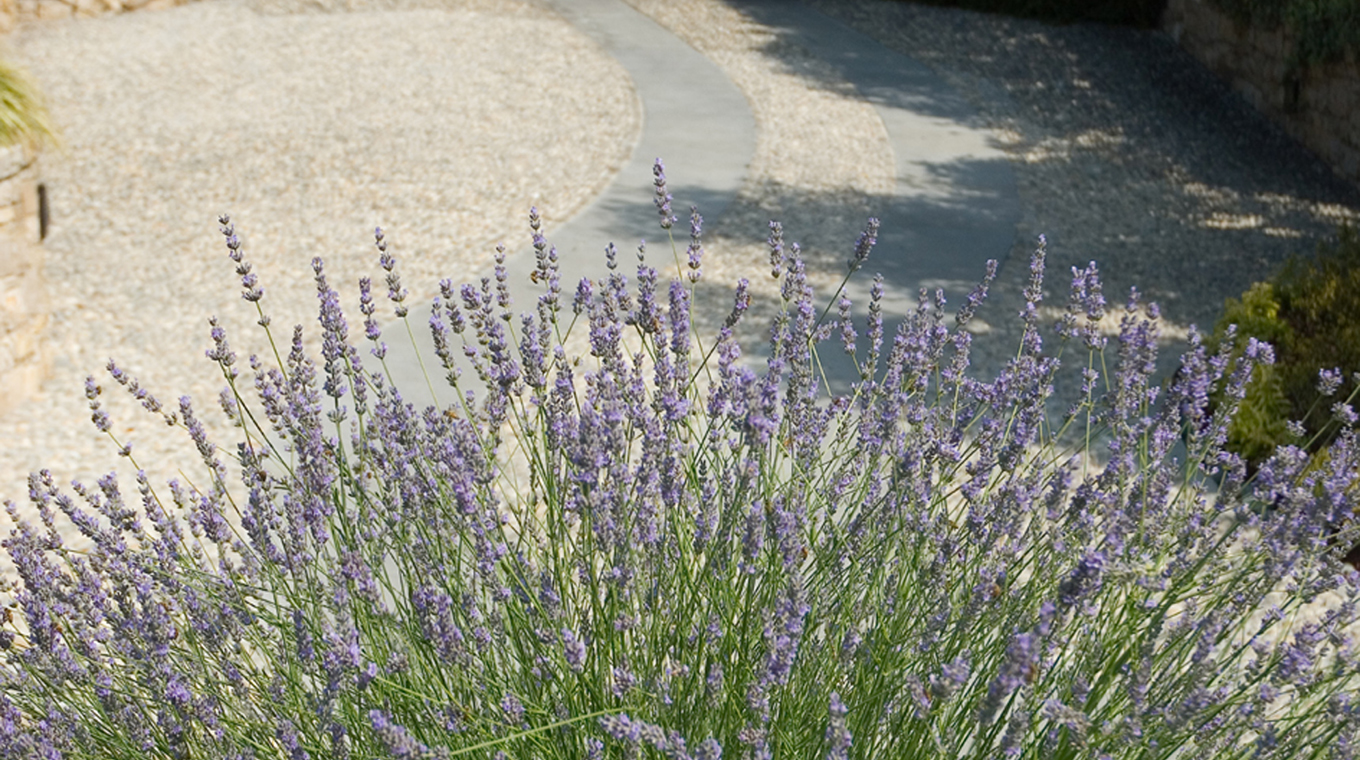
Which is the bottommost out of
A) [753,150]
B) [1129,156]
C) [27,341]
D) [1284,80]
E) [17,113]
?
[27,341]

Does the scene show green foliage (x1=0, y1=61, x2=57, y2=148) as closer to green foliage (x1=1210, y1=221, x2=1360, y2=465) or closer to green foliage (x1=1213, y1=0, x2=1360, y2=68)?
green foliage (x1=1210, y1=221, x2=1360, y2=465)

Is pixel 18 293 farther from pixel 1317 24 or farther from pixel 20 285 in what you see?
pixel 1317 24

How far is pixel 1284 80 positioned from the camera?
9.31 metres

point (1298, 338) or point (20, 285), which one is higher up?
point (1298, 338)

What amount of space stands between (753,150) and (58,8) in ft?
23.5

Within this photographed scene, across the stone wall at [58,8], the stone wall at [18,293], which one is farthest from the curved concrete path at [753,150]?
the stone wall at [58,8]

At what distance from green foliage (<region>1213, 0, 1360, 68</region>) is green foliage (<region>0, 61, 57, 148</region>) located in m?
8.24

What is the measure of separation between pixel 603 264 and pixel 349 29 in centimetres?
616

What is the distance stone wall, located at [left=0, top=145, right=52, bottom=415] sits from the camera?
5250 mm

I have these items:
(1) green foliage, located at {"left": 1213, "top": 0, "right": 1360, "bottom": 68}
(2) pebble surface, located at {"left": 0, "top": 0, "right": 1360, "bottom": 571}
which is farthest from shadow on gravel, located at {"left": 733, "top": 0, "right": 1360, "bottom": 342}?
(1) green foliage, located at {"left": 1213, "top": 0, "right": 1360, "bottom": 68}

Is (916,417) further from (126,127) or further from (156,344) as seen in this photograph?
(126,127)

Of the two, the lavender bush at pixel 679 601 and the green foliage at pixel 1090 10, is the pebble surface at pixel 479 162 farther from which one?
the lavender bush at pixel 679 601

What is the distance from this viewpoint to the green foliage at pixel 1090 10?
11.9 m

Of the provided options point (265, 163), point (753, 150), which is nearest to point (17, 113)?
point (265, 163)
